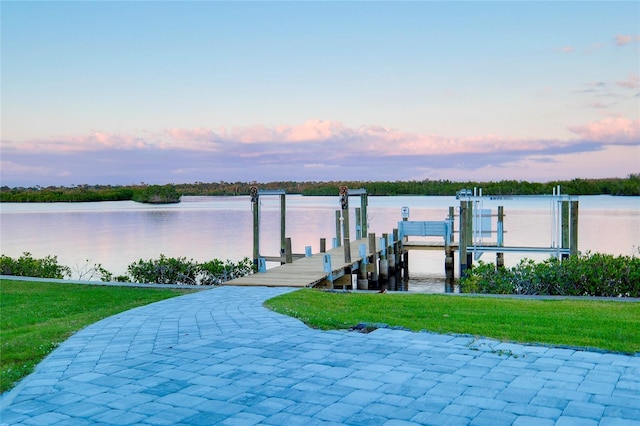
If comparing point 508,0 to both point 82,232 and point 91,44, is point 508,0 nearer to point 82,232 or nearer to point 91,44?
point 91,44

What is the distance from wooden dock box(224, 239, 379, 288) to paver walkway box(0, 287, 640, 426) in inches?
194

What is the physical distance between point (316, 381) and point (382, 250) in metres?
14.9

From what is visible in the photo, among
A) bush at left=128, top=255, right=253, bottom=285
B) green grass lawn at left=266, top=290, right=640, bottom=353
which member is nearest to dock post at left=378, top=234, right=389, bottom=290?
bush at left=128, top=255, right=253, bottom=285

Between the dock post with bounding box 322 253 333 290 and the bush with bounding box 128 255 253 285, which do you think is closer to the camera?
the dock post with bounding box 322 253 333 290

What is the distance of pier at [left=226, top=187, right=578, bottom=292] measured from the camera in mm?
13227

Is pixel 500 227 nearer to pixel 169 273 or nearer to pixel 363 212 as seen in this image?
pixel 363 212

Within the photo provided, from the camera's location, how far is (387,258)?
20.2m

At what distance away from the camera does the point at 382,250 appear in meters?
19.4

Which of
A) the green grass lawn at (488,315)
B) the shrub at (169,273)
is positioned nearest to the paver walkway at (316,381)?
the green grass lawn at (488,315)

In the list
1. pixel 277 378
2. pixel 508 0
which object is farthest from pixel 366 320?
pixel 508 0

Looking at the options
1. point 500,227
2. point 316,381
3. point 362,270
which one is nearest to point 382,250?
point 362,270

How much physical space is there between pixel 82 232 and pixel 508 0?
29.9 metres

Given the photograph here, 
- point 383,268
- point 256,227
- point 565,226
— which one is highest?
point 256,227

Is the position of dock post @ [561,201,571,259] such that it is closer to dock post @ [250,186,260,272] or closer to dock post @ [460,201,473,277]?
dock post @ [460,201,473,277]
